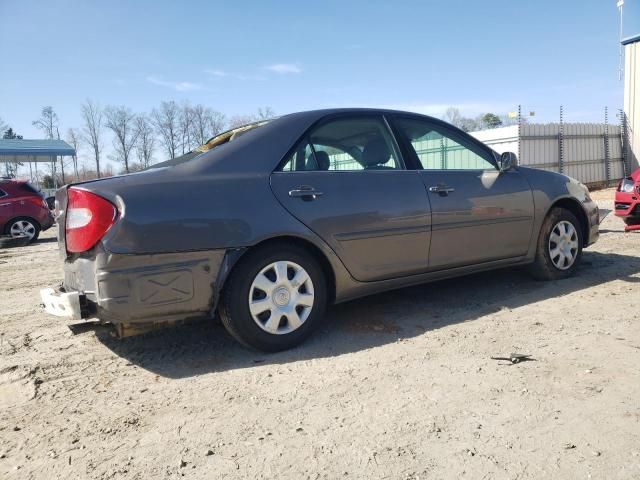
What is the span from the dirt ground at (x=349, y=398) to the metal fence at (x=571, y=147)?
539 inches

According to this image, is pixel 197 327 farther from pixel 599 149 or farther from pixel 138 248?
pixel 599 149

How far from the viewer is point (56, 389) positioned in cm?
277

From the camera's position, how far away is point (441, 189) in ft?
12.6

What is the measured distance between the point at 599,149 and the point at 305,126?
59.9 ft

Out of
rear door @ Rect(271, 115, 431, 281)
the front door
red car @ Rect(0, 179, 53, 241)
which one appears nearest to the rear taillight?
rear door @ Rect(271, 115, 431, 281)

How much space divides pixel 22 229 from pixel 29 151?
62.1 ft

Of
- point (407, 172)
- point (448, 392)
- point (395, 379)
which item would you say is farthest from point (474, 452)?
point (407, 172)

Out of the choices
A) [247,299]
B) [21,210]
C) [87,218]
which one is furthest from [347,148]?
[21,210]

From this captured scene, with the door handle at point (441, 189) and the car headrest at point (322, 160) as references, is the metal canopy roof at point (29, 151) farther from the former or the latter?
the door handle at point (441, 189)

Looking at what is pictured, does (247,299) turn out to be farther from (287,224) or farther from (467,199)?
(467,199)

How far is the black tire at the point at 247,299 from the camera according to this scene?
118 inches

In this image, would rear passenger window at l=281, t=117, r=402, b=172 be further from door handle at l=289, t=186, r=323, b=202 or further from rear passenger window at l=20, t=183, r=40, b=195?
rear passenger window at l=20, t=183, r=40, b=195

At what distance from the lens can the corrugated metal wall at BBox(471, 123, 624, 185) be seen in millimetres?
16531

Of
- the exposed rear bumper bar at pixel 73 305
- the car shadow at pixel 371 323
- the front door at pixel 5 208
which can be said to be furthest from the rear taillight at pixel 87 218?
the front door at pixel 5 208
